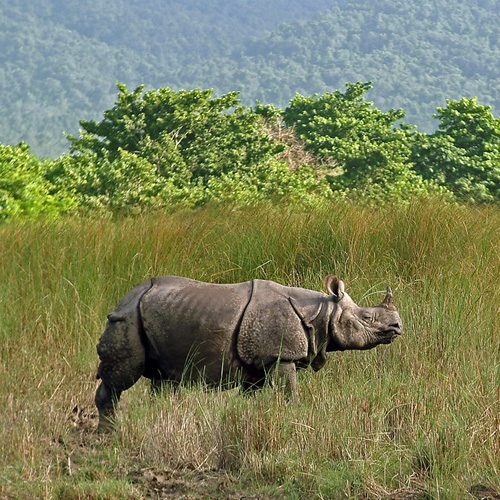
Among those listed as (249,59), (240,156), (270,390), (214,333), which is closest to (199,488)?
(270,390)

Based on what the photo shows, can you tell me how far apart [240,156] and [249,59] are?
121 metres

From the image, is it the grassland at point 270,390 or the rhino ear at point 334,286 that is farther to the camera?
the rhino ear at point 334,286

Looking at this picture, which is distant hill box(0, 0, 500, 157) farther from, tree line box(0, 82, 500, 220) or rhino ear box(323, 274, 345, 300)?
rhino ear box(323, 274, 345, 300)

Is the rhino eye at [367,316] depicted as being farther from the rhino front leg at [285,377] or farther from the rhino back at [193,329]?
the rhino back at [193,329]

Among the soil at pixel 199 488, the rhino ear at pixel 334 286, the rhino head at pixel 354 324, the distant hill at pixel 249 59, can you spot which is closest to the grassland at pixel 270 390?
the soil at pixel 199 488

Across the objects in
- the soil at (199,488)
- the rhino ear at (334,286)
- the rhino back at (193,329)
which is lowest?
the soil at (199,488)

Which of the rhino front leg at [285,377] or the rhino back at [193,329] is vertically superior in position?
the rhino back at [193,329]

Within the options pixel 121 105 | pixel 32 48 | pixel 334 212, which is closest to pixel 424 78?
pixel 32 48

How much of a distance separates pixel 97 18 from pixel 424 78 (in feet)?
250

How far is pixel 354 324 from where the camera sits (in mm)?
5363

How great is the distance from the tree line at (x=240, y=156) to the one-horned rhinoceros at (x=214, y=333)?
9223 millimetres

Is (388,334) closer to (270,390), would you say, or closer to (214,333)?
(270,390)

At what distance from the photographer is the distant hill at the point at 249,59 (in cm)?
11969

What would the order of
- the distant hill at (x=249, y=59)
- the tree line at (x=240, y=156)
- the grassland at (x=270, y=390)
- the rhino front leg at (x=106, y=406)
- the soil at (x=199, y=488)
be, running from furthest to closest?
the distant hill at (x=249, y=59)
the tree line at (x=240, y=156)
the rhino front leg at (x=106, y=406)
the grassland at (x=270, y=390)
the soil at (x=199, y=488)
